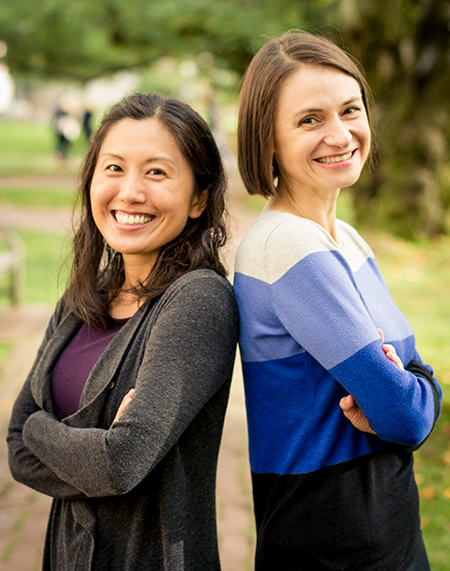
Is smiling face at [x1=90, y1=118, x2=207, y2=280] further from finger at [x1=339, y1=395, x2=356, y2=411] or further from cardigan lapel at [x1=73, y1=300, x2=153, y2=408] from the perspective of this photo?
finger at [x1=339, y1=395, x2=356, y2=411]

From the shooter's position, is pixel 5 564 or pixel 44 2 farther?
pixel 44 2

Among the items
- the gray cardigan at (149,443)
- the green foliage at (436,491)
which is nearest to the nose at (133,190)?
the gray cardigan at (149,443)

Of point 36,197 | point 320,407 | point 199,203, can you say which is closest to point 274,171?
point 199,203

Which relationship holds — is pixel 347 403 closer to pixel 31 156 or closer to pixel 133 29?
pixel 133 29

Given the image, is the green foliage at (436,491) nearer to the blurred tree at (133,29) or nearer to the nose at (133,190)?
the nose at (133,190)

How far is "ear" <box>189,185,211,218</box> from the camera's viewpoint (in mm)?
2000

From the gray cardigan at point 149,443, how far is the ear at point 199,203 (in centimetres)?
24

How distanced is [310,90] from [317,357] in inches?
29.8

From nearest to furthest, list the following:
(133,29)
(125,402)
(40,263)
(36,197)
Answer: (125,402), (40,263), (133,29), (36,197)

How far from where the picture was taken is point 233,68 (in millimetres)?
16062

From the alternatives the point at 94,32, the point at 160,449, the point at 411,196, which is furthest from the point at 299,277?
the point at 94,32

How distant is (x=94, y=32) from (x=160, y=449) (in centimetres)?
1696

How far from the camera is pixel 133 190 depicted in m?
1.87

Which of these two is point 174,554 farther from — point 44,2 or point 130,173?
point 44,2
